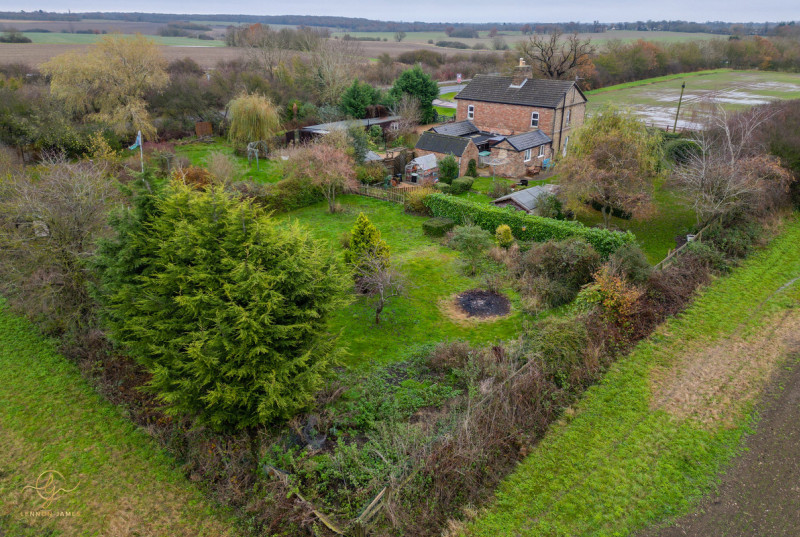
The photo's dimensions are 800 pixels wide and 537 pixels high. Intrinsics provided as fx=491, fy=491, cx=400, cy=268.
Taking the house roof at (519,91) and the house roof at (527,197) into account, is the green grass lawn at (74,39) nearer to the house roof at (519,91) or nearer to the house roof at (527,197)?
the house roof at (519,91)

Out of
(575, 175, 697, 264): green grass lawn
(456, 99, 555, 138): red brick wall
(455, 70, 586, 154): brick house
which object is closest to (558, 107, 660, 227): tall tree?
(575, 175, 697, 264): green grass lawn

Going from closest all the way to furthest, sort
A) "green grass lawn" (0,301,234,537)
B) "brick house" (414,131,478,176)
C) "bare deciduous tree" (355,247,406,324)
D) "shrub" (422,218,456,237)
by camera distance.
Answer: "green grass lawn" (0,301,234,537) < "bare deciduous tree" (355,247,406,324) < "shrub" (422,218,456,237) < "brick house" (414,131,478,176)

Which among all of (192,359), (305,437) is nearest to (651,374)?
(305,437)

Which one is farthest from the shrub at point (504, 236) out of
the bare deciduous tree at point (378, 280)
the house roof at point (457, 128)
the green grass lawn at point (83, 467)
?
the house roof at point (457, 128)

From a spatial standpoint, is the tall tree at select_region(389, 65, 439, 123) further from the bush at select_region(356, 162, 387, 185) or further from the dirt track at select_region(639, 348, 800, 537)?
the dirt track at select_region(639, 348, 800, 537)

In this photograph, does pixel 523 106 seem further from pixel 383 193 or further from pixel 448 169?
pixel 383 193

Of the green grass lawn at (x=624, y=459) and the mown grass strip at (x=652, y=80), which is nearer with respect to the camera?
the green grass lawn at (x=624, y=459)
